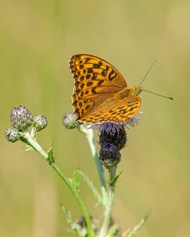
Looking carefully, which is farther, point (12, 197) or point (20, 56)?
point (20, 56)

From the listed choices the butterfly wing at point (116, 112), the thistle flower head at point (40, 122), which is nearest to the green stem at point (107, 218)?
the butterfly wing at point (116, 112)

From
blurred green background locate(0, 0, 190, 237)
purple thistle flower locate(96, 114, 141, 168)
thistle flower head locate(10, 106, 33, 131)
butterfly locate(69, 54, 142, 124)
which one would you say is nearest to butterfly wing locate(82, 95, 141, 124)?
butterfly locate(69, 54, 142, 124)

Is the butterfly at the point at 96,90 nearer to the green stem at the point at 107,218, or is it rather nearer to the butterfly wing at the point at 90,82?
the butterfly wing at the point at 90,82

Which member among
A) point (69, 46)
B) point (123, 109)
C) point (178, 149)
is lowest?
point (178, 149)

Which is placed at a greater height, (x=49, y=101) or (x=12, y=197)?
(x=49, y=101)

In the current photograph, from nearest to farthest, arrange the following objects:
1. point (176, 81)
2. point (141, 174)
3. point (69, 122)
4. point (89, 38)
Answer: point (69, 122), point (141, 174), point (176, 81), point (89, 38)

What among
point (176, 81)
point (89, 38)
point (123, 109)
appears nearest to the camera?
point (123, 109)

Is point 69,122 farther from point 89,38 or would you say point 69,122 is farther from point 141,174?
point 89,38

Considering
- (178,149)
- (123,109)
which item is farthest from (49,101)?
(123,109)
